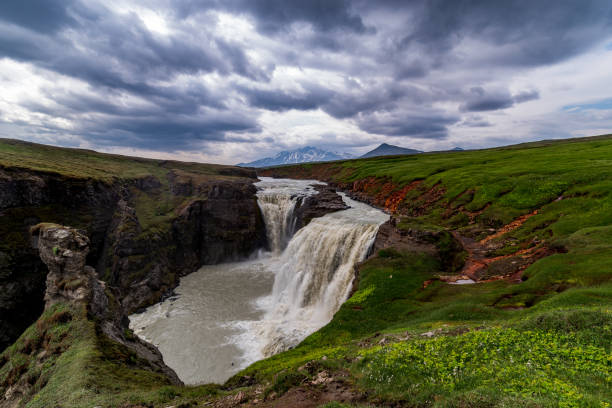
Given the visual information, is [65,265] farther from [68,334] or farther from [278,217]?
[278,217]

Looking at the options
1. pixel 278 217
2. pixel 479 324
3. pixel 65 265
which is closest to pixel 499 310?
pixel 479 324

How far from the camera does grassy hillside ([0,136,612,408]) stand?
742cm

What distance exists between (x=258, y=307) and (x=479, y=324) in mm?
27169

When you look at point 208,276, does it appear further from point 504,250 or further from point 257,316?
point 504,250

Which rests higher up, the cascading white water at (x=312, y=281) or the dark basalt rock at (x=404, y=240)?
the dark basalt rock at (x=404, y=240)

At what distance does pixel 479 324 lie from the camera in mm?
12742

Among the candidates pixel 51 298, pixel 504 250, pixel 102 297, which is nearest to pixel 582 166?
pixel 504 250

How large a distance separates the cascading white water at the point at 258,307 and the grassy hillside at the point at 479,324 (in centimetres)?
750

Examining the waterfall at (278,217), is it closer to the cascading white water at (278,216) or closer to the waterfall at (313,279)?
the cascading white water at (278,216)

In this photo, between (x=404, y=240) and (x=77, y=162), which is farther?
(x=77, y=162)

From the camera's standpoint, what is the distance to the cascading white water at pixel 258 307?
2536cm

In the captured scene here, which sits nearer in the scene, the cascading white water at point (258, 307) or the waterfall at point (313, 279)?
the cascading white water at point (258, 307)

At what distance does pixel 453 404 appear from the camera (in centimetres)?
630

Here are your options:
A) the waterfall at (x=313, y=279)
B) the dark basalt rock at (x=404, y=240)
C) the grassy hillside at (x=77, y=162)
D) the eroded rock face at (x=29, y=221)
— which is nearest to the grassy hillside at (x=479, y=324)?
the dark basalt rock at (x=404, y=240)
